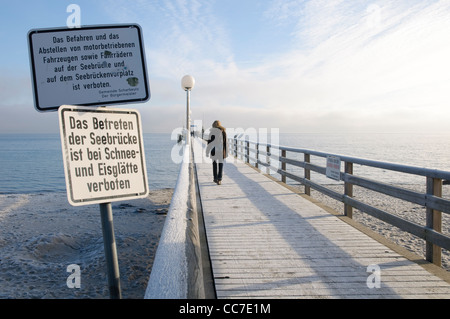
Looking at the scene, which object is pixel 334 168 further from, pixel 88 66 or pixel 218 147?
pixel 88 66

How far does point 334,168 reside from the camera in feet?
21.1

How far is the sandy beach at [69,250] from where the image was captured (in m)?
5.19

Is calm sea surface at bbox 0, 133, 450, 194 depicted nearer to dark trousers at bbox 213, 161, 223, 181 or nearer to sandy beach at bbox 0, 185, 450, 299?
sandy beach at bbox 0, 185, 450, 299

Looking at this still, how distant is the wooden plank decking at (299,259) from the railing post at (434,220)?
24 centimetres

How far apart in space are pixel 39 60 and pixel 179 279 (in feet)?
5.36

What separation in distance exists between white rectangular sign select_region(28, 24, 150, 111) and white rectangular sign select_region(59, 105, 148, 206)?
12 centimetres

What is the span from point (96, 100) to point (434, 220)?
12.7ft

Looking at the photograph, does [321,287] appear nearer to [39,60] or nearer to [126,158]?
[126,158]

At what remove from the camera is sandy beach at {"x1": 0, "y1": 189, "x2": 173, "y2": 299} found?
17.0 ft

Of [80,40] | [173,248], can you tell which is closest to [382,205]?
[173,248]

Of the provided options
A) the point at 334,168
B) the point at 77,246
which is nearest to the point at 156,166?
the point at 77,246

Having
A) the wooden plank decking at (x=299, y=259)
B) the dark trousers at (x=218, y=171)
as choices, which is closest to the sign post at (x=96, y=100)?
the wooden plank decking at (x=299, y=259)

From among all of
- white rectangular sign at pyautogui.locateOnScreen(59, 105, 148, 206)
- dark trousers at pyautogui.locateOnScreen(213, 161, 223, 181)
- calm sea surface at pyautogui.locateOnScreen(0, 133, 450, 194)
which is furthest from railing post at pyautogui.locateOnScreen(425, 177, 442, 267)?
calm sea surface at pyautogui.locateOnScreen(0, 133, 450, 194)
